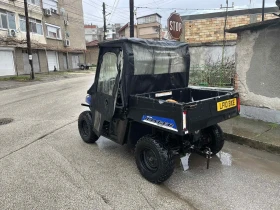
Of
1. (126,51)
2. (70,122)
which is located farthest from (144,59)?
(70,122)

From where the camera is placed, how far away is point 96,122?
4617 mm

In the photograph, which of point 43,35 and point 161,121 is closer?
point 161,121

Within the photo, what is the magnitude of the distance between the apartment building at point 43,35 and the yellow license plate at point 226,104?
22.5m

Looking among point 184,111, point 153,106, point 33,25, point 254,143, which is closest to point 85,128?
point 153,106

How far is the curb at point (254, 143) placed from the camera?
4457 mm

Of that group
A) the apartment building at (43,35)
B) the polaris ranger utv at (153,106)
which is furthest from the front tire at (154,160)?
the apartment building at (43,35)

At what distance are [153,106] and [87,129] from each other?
2.33 m

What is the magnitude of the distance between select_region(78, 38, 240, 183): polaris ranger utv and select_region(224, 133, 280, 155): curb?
94 centimetres

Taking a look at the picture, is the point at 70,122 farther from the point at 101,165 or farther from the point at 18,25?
the point at 18,25

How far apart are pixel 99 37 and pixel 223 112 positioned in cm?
5843

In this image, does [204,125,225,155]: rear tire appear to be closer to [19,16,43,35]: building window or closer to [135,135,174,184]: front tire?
[135,135,174,184]: front tire

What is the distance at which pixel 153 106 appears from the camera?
3408 mm

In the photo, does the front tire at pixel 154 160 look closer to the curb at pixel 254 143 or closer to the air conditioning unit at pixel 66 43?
the curb at pixel 254 143

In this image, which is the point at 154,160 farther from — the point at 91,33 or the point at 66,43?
the point at 91,33
